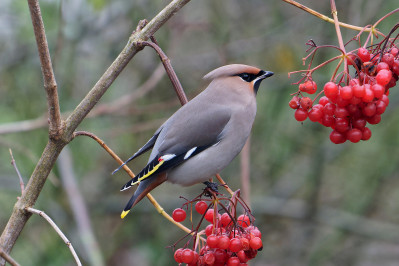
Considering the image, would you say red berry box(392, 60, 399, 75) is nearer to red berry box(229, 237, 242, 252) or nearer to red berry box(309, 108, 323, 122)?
red berry box(309, 108, 323, 122)

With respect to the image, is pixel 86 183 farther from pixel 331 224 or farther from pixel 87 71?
pixel 331 224

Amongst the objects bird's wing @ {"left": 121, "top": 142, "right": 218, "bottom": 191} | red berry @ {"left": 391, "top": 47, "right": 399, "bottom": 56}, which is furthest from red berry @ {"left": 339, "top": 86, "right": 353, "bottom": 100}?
bird's wing @ {"left": 121, "top": 142, "right": 218, "bottom": 191}

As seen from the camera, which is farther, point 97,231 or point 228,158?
point 97,231

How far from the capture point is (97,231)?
5.48m

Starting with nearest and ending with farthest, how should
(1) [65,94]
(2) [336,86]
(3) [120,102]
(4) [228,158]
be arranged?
(2) [336,86], (4) [228,158], (3) [120,102], (1) [65,94]

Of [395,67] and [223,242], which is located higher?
[395,67]

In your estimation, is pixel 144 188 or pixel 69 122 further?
pixel 144 188

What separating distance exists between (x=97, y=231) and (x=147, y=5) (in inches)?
85.8

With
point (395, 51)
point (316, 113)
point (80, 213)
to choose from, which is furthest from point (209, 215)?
point (80, 213)

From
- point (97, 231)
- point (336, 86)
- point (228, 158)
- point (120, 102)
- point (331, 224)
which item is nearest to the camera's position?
point (336, 86)

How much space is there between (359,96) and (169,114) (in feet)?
11.6

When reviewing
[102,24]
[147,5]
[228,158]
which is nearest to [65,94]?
[102,24]

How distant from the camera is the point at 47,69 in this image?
70.7 inches

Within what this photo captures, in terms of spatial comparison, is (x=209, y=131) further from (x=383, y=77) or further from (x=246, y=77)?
(x=383, y=77)
